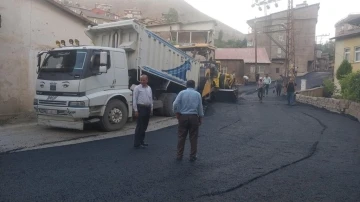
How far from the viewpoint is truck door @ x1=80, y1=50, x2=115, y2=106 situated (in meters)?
8.42

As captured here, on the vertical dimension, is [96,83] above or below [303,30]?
below

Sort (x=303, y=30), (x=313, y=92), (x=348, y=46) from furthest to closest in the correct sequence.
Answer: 1. (x=303, y=30)
2. (x=348, y=46)
3. (x=313, y=92)

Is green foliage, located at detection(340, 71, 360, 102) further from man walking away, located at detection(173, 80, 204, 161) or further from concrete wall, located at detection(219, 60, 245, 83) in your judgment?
concrete wall, located at detection(219, 60, 245, 83)

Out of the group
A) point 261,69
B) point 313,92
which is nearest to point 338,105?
point 313,92

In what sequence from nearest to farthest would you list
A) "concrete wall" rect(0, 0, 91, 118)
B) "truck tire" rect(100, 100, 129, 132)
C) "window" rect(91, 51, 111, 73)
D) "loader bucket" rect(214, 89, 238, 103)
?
1. "window" rect(91, 51, 111, 73)
2. "truck tire" rect(100, 100, 129, 132)
3. "concrete wall" rect(0, 0, 91, 118)
4. "loader bucket" rect(214, 89, 238, 103)

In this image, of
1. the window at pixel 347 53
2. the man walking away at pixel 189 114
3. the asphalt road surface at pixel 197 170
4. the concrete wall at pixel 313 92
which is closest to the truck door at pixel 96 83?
the asphalt road surface at pixel 197 170

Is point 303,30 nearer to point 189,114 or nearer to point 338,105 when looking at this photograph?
point 338,105

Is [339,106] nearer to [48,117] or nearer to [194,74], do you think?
[194,74]

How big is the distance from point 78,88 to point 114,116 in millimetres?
1346

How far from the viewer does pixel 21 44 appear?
12.0m

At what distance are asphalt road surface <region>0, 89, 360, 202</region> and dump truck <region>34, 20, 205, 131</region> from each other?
1112mm

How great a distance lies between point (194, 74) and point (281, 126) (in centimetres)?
477

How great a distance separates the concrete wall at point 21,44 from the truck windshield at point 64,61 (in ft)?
11.9

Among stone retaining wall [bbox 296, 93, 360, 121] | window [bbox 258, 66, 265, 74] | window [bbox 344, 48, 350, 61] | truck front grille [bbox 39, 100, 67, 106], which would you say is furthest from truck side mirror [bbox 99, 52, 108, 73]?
window [bbox 258, 66, 265, 74]
